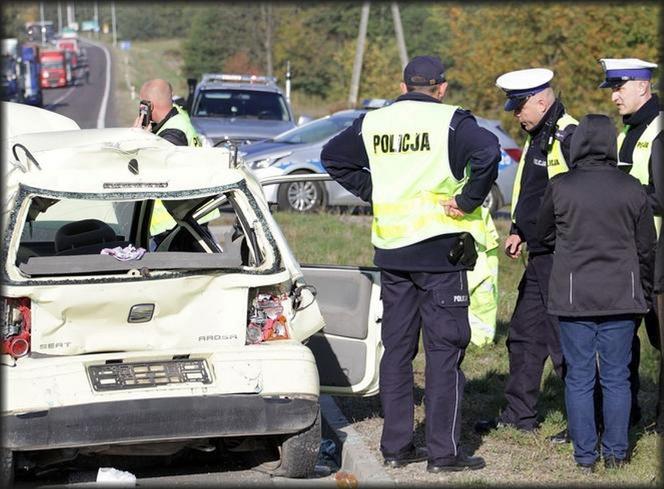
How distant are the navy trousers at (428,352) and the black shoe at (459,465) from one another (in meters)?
0.03

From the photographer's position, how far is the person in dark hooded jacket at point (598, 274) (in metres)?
5.74

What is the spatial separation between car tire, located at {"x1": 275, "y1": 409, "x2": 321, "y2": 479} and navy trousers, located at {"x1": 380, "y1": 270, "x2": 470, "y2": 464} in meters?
0.49

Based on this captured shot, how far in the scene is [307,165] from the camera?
638 inches

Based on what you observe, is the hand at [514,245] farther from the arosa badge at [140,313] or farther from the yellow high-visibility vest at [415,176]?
the arosa badge at [140,313]

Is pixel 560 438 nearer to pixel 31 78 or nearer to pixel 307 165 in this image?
pixel 307 165

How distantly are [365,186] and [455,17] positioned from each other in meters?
30.2

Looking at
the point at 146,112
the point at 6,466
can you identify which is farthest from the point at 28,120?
the point at 6,466

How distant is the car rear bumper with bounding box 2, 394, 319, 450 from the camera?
523cm

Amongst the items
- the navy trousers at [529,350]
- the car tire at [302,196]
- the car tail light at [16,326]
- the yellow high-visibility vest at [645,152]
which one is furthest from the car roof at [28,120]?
the car tire at [302,196]

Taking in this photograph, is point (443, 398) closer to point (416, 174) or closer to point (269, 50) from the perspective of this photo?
point (416, 174)

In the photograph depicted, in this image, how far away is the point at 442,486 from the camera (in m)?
5.64

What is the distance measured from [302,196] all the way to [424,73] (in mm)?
10669

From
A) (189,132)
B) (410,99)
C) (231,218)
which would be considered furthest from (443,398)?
(231,218)

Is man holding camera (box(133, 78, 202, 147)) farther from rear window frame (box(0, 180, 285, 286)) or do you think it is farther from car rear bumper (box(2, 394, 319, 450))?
car rear bumper (box(2, 394, 319, 450))
